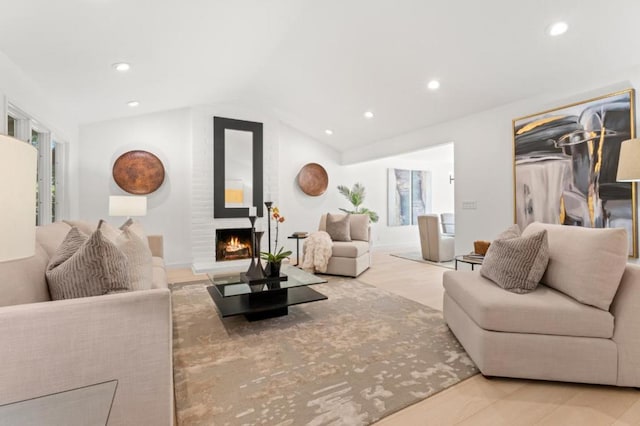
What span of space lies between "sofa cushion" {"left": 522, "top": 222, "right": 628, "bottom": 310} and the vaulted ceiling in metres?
1.93

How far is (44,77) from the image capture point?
114 inches

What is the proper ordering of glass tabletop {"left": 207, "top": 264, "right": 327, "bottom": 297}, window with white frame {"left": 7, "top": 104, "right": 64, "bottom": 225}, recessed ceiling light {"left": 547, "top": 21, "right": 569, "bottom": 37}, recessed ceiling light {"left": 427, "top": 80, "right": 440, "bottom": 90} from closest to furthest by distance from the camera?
1. recessed ceiling light {"left": 547, "top": 21, "right": 569, "bottom": 37}
2. glass tabletop {"left": 207, "top": 264, "right": 327, "bottom": 297}
3. window with white frame {"left": 7, "top": 104, "right": 64, "bottom": 225}
4. recessed ceiling light {"left": 427, "top": 80, "right": 440, "bottom": 90}

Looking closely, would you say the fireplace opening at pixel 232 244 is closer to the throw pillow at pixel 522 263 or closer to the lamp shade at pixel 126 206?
the lamp shade at pixel 126 206

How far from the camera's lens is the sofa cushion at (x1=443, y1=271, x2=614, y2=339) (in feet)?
5.61

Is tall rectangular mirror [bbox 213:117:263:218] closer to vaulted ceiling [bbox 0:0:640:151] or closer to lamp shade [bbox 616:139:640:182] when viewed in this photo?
vaulted ceiling [bbox 0:0:640:151]

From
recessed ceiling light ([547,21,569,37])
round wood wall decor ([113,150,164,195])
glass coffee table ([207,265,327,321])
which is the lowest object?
glass coffee table ([207,265,327,321])

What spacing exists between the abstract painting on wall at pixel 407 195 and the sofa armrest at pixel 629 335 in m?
5.86

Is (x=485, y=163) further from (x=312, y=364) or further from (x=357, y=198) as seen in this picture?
(x=312, y=364)

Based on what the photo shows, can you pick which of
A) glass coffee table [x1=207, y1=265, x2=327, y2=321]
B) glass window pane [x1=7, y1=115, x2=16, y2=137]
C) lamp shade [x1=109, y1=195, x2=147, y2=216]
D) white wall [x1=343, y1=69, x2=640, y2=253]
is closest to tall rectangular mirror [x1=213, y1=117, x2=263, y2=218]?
lamp shade [x1=109, y1=195, x2=147, y2=216]

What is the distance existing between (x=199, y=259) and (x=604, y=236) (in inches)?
204

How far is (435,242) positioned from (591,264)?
3.83 metres

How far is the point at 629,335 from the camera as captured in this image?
1669mm

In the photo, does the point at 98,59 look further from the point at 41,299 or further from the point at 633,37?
the point at 633,37

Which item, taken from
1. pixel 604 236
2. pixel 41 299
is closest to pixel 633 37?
pixel 604 236
